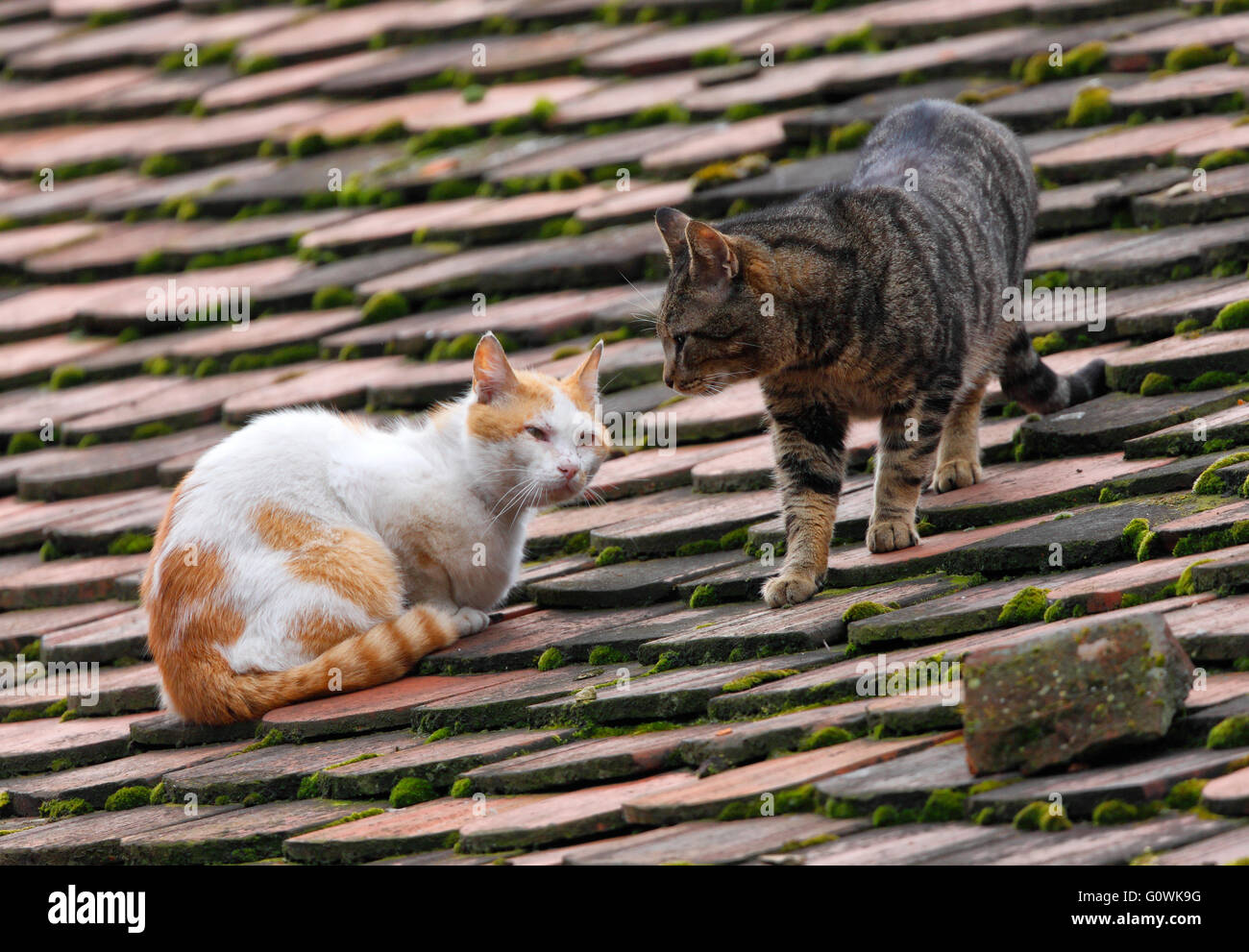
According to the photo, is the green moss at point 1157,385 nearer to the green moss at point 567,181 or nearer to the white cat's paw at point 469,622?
the white cat's paw at point 469,622

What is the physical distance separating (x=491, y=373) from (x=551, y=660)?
1.00m

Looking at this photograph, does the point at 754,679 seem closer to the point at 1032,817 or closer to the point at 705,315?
the point at 1032,817

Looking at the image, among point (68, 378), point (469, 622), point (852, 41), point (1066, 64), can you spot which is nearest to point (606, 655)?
point (469, 622)

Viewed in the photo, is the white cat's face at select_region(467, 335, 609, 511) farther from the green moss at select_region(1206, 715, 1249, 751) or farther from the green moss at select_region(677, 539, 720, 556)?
the green moss at select_region(1206, 715, 1249, 751)

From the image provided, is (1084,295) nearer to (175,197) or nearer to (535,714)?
(535,714)

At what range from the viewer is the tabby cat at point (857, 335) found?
3912 mm

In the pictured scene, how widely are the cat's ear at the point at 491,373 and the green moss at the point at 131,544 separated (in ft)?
4.16

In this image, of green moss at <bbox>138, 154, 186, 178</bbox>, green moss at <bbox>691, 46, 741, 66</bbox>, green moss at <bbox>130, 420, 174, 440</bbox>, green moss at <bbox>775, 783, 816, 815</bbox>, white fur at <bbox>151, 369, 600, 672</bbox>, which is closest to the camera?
green moss at <bbox>775, 783, 816, 815</bbox>

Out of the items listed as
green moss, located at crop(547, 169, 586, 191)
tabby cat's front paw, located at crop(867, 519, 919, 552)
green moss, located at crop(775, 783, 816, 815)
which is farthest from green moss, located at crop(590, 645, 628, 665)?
green moss, located at crop(547, 169, 586, 191)

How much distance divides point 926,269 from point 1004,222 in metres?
0.67

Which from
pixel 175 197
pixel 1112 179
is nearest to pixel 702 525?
pixel 1112 179

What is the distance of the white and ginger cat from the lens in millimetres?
3785

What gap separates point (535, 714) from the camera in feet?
10.5

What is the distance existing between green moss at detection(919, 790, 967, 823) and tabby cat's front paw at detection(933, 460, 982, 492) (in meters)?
1.93
